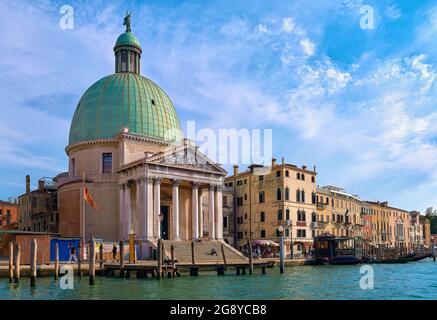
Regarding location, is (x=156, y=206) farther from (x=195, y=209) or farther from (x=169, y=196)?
(x=169, y=196)

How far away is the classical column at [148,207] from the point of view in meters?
42.5

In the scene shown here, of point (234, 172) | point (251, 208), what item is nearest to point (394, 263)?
point (251, 208)

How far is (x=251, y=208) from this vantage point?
58906mm

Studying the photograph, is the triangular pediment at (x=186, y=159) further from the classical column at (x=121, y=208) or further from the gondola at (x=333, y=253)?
the gondola at (x=333, y=253)

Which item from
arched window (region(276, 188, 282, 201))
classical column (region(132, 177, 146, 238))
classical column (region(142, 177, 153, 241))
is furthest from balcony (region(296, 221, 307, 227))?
classical column (region(132, 177, 146, 238))

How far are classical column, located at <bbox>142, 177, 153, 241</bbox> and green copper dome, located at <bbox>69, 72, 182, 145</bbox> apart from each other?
6.39 metres

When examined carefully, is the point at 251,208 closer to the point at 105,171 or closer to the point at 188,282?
the point at 105,171

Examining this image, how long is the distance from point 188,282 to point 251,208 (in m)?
31.3

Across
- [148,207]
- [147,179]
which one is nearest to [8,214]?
[148,207]

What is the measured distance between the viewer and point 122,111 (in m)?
48.1

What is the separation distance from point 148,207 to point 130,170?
13.1 ft

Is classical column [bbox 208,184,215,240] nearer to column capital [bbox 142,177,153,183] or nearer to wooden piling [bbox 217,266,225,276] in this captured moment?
column capital [bbox 142,177,153,183]

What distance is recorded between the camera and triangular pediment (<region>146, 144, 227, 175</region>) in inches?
1729

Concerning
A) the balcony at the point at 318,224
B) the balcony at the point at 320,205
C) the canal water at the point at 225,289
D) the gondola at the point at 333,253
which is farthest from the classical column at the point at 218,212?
the canal water at the point at 225,289
